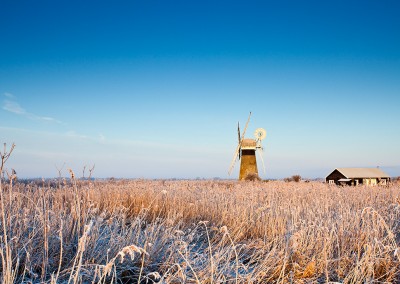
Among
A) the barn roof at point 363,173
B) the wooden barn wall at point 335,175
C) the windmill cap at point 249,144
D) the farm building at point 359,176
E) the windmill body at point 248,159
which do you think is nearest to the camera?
the windmill body at point 248,159

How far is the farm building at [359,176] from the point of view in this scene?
3508cm

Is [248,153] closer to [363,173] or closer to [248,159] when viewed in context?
[248,159]

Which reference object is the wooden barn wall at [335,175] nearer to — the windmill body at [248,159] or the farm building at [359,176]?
the farm building at [359,176]

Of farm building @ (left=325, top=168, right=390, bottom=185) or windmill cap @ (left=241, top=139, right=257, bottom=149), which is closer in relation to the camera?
windmill cap @ (left=241, top=139, right=257, bottom=149)

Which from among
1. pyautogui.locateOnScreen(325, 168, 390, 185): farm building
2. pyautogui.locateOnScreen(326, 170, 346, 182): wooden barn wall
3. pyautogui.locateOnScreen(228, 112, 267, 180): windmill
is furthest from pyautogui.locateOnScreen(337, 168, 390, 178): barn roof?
pyautogui.locateOnScreen(228, 112, 267, 180): windmill

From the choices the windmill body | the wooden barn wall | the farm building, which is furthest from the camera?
the wooden barn wall

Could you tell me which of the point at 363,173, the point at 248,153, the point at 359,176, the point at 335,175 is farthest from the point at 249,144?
the point at 363,173

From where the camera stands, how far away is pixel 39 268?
9.78ft

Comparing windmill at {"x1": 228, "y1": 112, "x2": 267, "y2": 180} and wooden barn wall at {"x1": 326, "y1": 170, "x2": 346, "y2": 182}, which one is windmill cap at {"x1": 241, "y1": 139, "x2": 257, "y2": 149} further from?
wooden barn wall at {"x1": 326, "y1": 170, "x2": 346, "y2": 182}

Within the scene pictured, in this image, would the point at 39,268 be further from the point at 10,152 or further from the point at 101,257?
the point at 10,152

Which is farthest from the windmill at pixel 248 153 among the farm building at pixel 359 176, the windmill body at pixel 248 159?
the farm building at pixel 359 176

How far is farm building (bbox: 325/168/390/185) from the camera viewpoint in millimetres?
35084

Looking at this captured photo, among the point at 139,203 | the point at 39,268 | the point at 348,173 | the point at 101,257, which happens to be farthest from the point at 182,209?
the point at 348,173

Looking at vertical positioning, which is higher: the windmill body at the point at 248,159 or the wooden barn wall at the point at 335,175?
the windmill body at the point at 248,159
